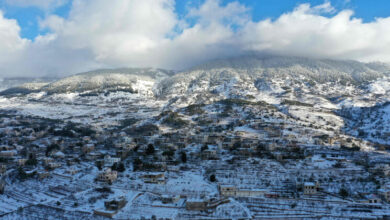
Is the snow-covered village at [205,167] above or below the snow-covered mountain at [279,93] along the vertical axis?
below

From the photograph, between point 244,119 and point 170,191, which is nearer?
point 170,191

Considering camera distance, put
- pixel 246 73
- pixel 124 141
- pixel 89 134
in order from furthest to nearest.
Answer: pixel 246 73
pixel 89 134
pixel 124 141

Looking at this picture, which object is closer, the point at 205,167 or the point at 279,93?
the point at 205,167

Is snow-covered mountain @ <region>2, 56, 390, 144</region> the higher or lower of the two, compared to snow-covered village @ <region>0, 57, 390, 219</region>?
higher

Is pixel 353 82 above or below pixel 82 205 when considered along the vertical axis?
above

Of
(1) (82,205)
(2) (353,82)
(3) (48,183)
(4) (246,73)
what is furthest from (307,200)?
(4) (246,73)

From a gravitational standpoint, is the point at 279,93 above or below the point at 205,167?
above

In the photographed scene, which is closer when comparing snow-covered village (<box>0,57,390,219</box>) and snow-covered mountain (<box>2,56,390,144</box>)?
snow-covered village (<box>0,57,390,219</box>)

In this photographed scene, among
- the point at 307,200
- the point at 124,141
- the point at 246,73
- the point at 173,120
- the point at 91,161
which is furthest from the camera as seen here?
the point at 246,73

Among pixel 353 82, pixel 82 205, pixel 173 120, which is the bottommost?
pixel 82 205

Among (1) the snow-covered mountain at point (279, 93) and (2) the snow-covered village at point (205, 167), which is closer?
(2) the snow-covered village at point (205, 167)

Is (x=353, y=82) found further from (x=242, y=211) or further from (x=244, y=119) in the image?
(x=242, y=211)
